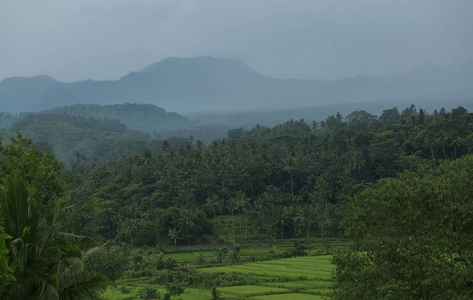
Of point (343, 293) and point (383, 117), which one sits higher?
point (383, 117)

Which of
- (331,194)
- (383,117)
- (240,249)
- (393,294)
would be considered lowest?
(240,249)

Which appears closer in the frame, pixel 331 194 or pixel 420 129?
pixel 331 194

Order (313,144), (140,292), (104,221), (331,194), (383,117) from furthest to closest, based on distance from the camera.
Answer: (383,117) < (313,144) < (331,194) < (104,221) < (140,292)

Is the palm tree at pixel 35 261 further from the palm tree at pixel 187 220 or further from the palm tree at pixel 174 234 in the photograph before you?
the palm tree at pixel 187 220

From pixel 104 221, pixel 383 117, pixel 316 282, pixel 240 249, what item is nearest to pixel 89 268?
pixel 316 282

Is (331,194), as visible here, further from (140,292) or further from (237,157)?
(140,292)

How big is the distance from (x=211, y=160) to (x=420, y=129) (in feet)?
150

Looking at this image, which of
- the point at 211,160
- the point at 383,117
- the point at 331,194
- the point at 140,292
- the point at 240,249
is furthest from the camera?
the point at 383,117

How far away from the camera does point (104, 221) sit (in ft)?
228

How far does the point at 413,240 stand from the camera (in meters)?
14.7

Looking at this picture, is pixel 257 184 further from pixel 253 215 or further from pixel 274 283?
pixel 274 283

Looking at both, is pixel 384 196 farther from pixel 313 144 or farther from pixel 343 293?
pixel 313 144

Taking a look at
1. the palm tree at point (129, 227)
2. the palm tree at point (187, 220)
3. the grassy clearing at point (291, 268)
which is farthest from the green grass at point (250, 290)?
the palm tree at point (129, 227)

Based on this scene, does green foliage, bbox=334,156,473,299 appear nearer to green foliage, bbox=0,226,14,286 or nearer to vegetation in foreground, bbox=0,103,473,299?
vegetation in foreground, bbox=0,103,473,299
